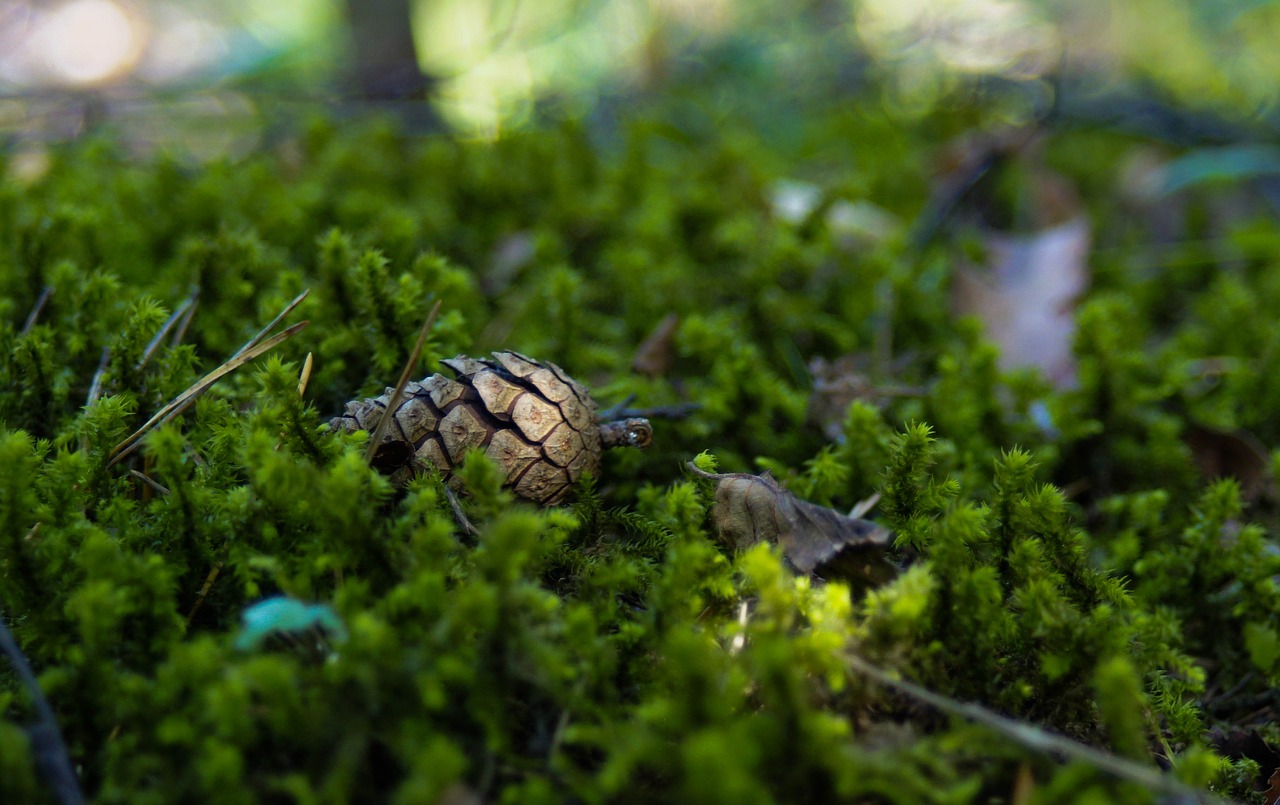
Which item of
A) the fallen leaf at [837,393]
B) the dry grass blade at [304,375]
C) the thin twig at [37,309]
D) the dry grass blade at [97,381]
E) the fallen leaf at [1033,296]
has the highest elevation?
the thin twig at [37,309]

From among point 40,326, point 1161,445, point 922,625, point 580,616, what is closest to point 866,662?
point 922,625

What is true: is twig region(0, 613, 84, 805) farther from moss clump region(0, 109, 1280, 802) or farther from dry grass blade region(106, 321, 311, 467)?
dry grass blade region(106, 321, 311, 467)

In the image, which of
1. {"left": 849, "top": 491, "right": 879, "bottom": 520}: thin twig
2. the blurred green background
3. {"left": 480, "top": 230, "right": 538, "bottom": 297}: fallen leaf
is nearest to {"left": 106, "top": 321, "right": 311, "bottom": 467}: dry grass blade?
{"left": 480, "top": 230, "right": 538, "bottom": 297}: fallen leaf

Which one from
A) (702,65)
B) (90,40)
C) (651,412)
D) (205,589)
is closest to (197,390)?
(205,589)

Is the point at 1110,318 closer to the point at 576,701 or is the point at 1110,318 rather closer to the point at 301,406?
the point at 576,701

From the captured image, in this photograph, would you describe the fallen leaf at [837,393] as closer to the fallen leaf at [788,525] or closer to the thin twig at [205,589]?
the fallen leaf at [788,525]

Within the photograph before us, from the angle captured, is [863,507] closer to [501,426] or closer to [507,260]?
[501,426]

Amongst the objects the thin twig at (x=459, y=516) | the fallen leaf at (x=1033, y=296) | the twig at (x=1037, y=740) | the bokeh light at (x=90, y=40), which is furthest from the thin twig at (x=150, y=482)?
the bokeh light at (x=90, y=40)
